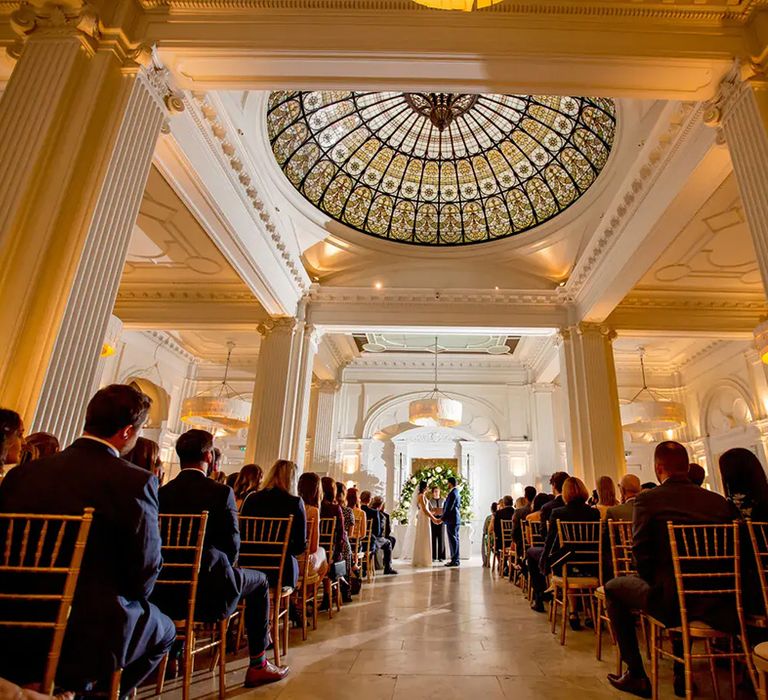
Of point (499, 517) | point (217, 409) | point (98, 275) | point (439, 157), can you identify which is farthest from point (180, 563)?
point (439, 157)

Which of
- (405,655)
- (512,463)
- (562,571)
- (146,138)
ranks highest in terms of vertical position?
(146,138)

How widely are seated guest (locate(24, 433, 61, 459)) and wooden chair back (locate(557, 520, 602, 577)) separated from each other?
11.5ft

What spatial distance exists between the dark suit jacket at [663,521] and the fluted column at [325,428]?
409 inches

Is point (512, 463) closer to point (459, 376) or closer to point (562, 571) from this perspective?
point (459, 376)

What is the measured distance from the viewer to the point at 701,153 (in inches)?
177

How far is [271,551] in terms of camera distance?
3266 millimetres

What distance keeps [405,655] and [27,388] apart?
2862mm

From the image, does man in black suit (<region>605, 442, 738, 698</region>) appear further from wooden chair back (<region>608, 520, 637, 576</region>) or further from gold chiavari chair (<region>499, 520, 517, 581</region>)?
gold chiavari chair (<region>499, 520, 517, 581</region>)

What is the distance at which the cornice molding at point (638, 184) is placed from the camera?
4.55m

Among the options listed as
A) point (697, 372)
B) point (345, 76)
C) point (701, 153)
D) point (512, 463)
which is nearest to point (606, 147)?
point (701, 153)

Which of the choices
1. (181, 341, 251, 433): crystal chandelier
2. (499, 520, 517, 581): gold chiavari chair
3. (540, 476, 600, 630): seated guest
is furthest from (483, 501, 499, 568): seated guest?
(540, 476, 600, 630): seated guest

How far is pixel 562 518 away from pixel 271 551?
2.35 metres

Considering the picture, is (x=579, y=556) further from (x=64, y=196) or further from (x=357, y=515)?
(x=64, y=196)

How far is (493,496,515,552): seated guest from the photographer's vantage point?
7.65m
